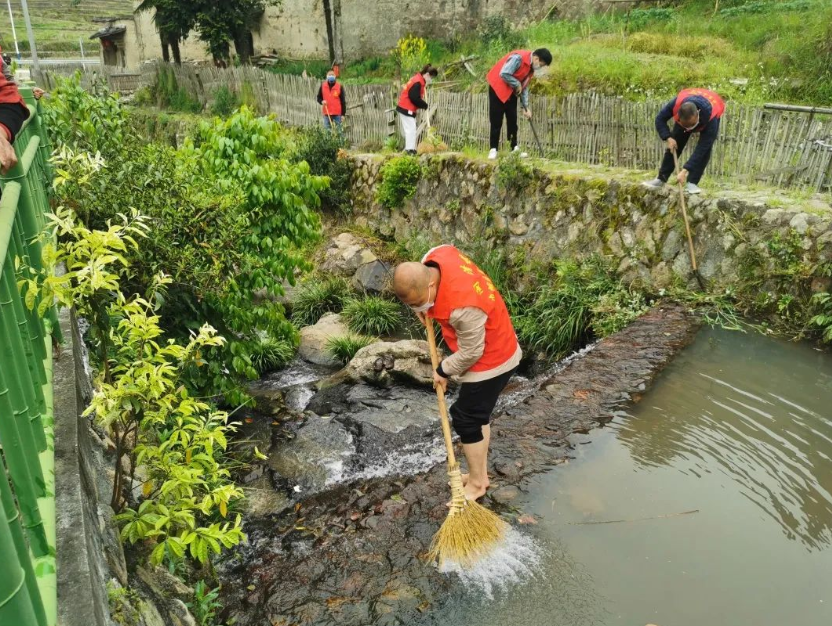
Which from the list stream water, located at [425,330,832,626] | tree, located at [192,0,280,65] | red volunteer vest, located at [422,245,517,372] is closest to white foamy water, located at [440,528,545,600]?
stream water, located at [425,330,832,626]

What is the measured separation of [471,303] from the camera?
3646 millimetres

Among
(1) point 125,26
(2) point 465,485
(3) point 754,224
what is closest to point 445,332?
(2) point 465,485

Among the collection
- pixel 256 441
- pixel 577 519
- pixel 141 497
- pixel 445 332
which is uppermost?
pixel 445 332

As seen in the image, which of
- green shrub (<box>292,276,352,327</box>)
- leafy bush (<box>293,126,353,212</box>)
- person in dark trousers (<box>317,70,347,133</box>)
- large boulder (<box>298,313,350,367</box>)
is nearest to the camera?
large boulder (<box>298,313,350,367</box>)

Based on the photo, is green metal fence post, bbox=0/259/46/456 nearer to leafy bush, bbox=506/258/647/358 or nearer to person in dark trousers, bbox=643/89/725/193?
leafy bush, bbox=506/258/647/358

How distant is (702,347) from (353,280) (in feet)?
18.6

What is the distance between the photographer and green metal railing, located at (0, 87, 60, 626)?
1200mm

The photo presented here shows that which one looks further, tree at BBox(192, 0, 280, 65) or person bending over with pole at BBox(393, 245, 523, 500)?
tree at BBox(192, 0, 280, 65)

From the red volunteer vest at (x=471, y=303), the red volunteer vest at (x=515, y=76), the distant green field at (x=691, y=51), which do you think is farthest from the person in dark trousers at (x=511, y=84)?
the red volunteer vest at (x=471, y=303)

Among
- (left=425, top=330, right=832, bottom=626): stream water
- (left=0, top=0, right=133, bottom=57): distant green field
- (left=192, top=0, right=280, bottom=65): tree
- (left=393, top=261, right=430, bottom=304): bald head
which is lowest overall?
(left=425, top=330, right=832, bottom=626): stream water

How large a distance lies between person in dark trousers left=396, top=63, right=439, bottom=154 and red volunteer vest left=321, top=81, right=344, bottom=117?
1.81 m

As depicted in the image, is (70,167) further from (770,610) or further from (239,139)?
(770,610)

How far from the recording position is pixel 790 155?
7.13 metres

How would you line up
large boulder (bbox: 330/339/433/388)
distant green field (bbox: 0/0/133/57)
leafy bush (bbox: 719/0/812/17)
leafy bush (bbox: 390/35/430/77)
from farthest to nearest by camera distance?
distant green field (bbox: 0/0/133/57)
leafy bush (bbox: 390/35/430/77)
leafy bush (bbox: 719/0/812/17)
large boulder (bbox: 330/339/433/388)
